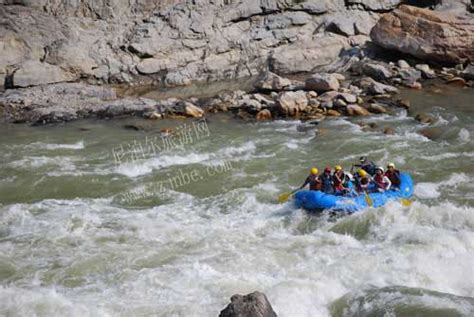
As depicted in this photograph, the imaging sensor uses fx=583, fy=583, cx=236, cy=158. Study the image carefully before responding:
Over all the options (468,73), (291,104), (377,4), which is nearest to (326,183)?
(291,104)

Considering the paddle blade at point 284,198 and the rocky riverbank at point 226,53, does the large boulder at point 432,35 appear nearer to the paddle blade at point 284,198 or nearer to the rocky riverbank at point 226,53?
the rocky riverbank at point 226,53

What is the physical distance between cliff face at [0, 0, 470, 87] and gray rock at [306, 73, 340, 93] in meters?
5.03

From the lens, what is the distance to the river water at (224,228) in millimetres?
7402

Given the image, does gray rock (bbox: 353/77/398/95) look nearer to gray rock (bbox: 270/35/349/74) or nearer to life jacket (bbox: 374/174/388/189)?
gray rock (bbox: 270/35/349/74)

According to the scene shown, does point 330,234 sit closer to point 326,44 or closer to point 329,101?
point 329,101

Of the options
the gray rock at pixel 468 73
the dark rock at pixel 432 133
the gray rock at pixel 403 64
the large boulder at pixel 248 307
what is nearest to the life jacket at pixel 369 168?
the dark rock at pixel 432 133

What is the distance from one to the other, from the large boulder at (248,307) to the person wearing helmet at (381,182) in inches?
222

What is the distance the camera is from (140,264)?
340 inches

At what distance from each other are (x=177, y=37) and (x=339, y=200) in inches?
715

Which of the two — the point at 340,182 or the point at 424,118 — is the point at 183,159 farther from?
the point at 424,118

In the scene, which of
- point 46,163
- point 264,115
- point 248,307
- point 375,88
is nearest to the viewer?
point 248,307

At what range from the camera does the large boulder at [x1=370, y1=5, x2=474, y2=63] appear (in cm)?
2317

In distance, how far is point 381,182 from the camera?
10953 mm

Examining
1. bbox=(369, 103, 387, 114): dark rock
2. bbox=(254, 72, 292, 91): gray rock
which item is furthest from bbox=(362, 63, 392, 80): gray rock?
bbox=(369, 103, 387, 114): dark rock
